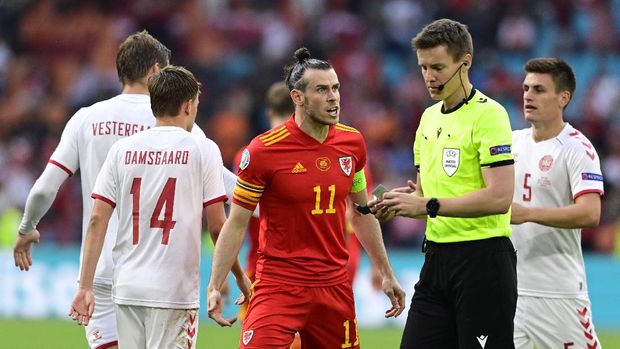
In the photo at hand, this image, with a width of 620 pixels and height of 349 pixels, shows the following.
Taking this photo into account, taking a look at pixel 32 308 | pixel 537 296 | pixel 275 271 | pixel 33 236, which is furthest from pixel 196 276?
pixel 32 308

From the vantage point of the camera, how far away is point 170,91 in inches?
260

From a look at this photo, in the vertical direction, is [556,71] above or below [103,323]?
above

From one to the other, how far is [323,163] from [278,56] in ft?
43.9

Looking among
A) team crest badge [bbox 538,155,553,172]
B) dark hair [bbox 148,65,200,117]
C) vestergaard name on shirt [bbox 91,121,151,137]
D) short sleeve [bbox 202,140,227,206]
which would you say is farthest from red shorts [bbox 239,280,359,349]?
team crest badge [bbox 538,155,553,172]

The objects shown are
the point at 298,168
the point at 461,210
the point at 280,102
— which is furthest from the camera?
the point at 280,102

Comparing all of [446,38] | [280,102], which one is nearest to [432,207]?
[446,38]

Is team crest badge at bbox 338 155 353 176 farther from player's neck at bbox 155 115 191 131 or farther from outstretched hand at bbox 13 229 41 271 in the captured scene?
outstretched hand at bbox 13 229 41 271

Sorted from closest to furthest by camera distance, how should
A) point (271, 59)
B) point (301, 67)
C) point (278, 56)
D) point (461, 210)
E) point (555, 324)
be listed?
point (461, 210) < point (301, 67) < point (555, 324) < point (271, 59) < point (278, 56)

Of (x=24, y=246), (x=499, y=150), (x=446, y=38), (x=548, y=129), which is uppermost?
(x=446, y=38)

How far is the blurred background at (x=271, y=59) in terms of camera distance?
18344mm

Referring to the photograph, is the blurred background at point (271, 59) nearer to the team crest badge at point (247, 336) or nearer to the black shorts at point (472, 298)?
the black shorts at point (472, 298)

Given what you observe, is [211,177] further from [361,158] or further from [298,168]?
[361,158]

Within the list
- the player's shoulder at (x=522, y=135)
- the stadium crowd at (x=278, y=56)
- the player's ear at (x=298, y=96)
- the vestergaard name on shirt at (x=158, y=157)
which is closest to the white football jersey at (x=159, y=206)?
the vestergaard name on shirt at (x=158, y=157)

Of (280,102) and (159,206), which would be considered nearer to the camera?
(159,206)
